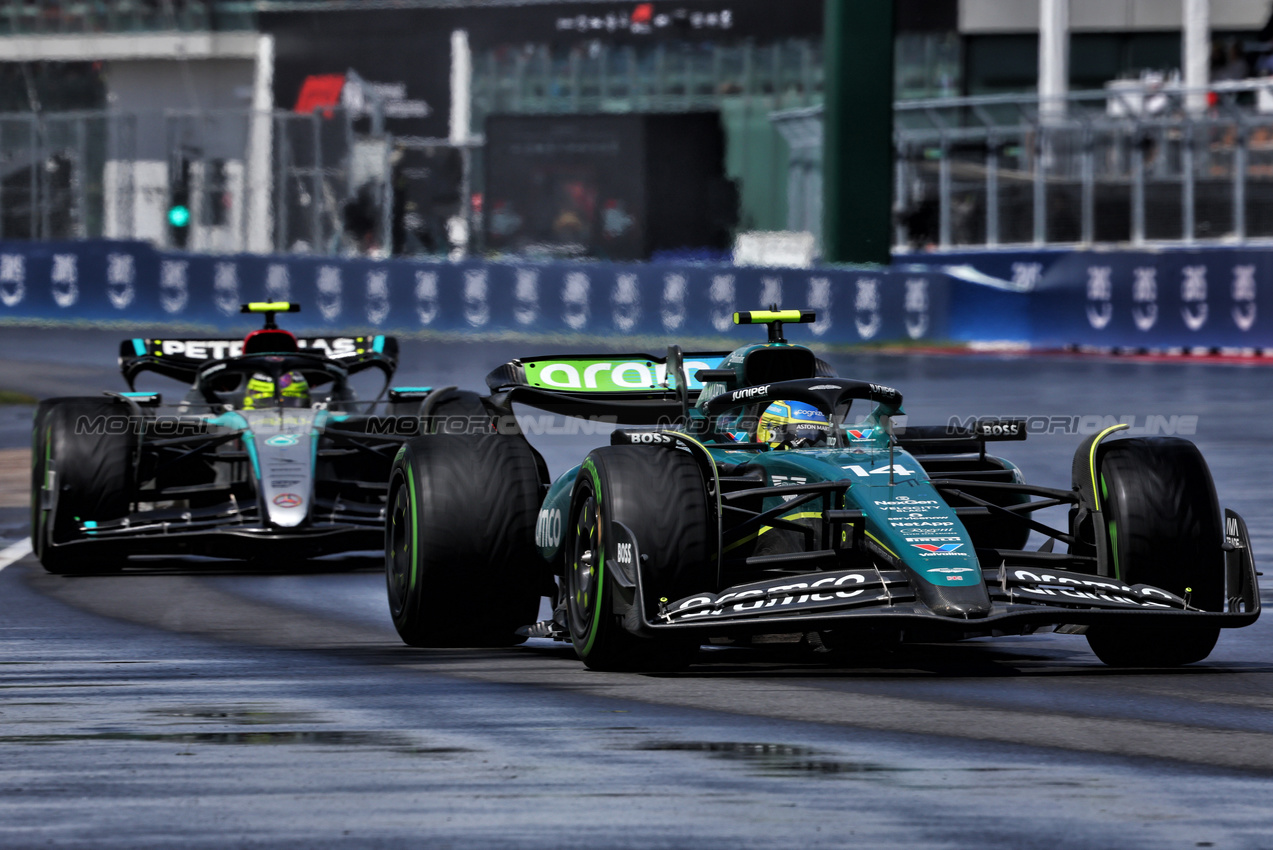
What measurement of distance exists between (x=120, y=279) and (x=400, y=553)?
2543cm

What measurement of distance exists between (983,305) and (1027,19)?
80.7 feet

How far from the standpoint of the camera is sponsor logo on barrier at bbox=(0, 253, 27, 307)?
34.0 metres

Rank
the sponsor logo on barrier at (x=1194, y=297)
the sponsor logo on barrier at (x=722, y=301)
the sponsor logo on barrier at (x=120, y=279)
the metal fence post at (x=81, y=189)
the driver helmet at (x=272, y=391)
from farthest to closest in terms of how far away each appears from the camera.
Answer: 1. the metal fence post at (x=81, y=189)
2. the sponsor logo on barrier at (x=120, y=279)
3. the sponsor logo on barrier at (x=722, y=301)
4. the sponsor logo on barrier at (x=1194, y=297)
5. the driver helmet at (x=272, y=391)

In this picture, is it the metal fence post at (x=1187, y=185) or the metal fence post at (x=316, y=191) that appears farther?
the metal fence post at (x=316, y=191)

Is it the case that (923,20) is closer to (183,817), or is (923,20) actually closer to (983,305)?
(983,305)

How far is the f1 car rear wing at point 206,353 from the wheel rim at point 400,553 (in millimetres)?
4877

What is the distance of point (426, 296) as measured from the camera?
32.0m

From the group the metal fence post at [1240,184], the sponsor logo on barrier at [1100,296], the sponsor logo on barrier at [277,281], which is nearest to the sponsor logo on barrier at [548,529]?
the sponsor logo on barrier at [1100,296]

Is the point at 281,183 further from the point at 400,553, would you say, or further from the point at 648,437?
the point at 648,437

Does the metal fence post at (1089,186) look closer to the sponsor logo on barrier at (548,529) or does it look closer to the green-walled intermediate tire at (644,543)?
the sponsor logo on barrier at (548,529)

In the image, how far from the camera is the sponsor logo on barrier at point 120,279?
3359 centimetres

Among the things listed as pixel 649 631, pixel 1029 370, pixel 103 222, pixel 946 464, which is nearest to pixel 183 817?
pixel 649 631

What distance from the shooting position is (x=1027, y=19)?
2061 inches
